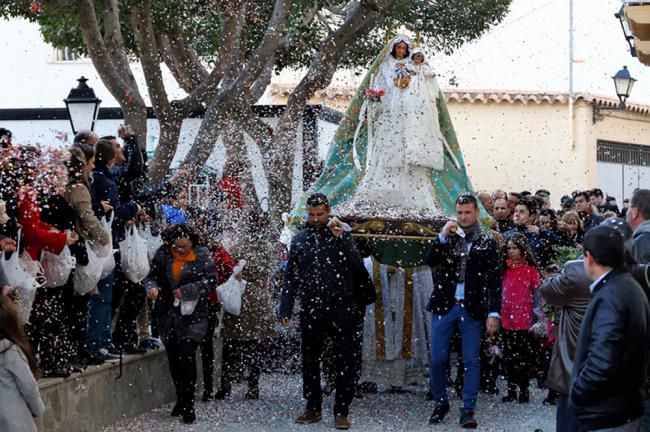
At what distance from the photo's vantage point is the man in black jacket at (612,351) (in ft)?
18.3

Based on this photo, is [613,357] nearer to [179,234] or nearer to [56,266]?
[56,266]

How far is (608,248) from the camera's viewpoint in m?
5.82

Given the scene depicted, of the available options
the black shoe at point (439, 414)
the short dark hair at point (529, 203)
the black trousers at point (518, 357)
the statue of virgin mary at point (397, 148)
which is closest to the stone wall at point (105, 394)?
the statue of virgin mary at point (397, 148)

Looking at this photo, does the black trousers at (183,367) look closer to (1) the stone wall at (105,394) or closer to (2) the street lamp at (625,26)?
(1) the stone wall at (105,394)

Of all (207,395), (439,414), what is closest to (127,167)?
(207,395)

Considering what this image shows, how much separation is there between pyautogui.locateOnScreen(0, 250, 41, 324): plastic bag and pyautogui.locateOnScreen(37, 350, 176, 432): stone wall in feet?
2.04

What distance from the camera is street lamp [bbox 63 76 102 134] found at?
1259cm

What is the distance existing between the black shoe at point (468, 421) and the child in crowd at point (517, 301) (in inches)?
52.9

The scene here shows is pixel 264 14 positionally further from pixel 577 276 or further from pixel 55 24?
pixel 577 276

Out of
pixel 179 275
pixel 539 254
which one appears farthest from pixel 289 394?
pixel 539 254

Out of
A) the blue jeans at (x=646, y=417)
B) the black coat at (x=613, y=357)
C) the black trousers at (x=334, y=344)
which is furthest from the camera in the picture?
the black trousers at (x=334, y=344)

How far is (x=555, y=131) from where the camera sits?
2852 centimetres

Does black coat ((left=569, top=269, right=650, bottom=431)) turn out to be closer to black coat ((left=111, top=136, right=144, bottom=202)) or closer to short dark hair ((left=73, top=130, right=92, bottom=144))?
short dark hair ((left=73, top=130, right=92, bottom=144))

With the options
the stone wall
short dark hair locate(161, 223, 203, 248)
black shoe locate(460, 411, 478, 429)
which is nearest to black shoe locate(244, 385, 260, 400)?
the stone wall
